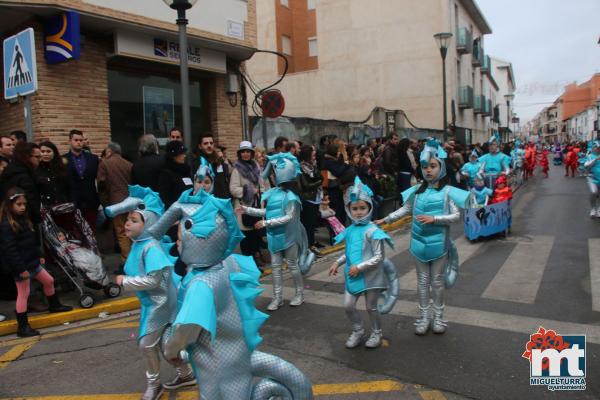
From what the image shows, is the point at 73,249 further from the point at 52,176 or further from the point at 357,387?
the point at 357,387

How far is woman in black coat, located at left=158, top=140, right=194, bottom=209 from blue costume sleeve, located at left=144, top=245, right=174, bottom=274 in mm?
2838

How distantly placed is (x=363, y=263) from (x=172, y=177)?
9.97 feet

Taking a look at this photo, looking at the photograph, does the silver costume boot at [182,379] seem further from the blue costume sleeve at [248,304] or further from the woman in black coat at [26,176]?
the woman in black coat at [26,176]

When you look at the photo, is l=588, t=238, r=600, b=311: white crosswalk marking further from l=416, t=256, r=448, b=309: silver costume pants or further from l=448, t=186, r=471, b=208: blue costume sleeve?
l=448, t=186, r=471, b=208: blue costume sleeve

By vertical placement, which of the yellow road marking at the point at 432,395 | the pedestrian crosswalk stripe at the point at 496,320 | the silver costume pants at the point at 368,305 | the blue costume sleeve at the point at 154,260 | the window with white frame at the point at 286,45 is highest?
the window with white frame at the point at 286,45

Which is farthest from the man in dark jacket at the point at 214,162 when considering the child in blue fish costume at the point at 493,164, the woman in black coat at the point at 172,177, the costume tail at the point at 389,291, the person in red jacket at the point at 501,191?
the child in blue fish costume at the point at 493,164

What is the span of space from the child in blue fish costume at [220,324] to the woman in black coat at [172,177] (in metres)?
3.52

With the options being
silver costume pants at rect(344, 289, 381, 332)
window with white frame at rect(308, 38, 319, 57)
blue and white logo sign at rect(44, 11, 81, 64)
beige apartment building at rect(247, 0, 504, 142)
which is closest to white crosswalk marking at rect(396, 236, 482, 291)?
silver costume pants at rect(344, 289, 381, 332)

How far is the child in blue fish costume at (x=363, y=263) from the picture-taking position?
14.7 feet

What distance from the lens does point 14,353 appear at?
4.94 m

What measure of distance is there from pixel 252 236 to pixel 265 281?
0.79 metres

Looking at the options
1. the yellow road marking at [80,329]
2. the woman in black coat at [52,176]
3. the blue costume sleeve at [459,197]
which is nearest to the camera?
the blue costume sleeve at [459,197]

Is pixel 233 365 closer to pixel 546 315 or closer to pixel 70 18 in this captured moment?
pixel 546 315

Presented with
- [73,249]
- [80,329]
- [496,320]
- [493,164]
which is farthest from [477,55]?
[80,329]
